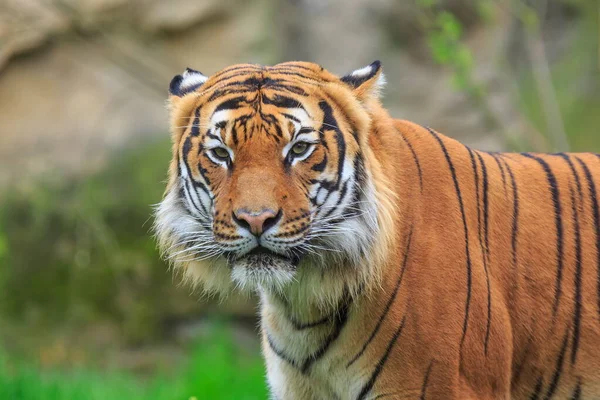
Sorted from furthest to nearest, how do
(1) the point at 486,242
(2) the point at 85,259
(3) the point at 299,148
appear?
(2) the point at 85,259, (1) the point at 486,242, (3) the point at 299,148

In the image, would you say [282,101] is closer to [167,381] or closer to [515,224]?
[515,224]

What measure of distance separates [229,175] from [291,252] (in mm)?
288

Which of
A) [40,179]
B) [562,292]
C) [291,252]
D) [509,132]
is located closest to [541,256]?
[562,292]

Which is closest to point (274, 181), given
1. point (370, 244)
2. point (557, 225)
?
point (370, 244)

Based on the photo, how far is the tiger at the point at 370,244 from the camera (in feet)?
8.34

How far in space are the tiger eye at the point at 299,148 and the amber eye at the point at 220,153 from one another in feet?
0.66

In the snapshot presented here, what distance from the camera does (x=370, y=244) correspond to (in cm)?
264

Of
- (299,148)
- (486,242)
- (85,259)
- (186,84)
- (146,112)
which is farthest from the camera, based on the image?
(146,112)

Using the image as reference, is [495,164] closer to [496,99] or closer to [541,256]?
[541,256]

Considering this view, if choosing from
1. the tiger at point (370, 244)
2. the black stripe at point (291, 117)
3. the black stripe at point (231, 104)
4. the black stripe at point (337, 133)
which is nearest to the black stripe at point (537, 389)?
the tiger at point (370, 244)

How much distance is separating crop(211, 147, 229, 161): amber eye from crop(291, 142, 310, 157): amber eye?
199mm

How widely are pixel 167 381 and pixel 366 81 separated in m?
3.20

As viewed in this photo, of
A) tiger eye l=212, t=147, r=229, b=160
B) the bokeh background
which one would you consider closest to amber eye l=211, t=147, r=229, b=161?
tiger eye l=212, t=147, r=229, b=160

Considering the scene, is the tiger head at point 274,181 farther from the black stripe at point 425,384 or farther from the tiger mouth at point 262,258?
the black stripe at point 425,384
